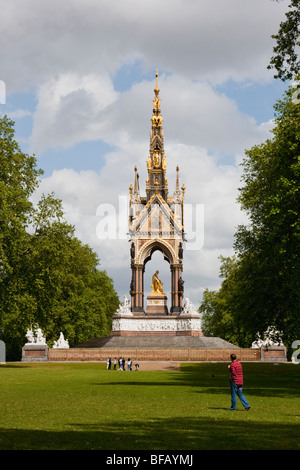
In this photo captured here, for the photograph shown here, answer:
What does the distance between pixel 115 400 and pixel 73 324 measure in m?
52.5

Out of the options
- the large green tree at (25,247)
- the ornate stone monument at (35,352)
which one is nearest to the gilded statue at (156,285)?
the ornate stone monument at (35,352)

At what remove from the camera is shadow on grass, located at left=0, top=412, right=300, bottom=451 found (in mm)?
10930

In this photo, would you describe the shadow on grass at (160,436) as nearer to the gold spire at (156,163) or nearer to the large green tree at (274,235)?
the large green tree at (274,235)

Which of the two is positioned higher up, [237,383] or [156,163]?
[156,163]

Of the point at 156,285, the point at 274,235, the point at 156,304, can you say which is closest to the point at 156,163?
the point at 156,285

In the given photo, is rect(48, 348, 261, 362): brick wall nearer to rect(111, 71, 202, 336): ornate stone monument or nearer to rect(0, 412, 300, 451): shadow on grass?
rect(111, 71, 202, 336): ornate stone monument

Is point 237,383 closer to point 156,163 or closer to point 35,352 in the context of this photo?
point 35,352

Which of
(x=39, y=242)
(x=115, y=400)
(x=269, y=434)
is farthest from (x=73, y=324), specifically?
(x=269, y=434)

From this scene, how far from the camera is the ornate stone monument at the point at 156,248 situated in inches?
2547

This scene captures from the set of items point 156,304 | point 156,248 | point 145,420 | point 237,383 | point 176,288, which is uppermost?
point 156,248

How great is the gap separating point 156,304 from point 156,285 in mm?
2283

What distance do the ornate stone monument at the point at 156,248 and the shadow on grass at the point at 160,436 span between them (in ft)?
165

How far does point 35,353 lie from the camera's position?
192ft
